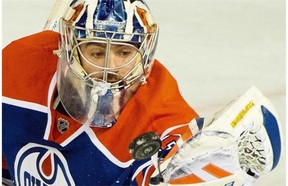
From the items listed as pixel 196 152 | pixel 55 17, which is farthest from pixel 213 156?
pixel 55 17

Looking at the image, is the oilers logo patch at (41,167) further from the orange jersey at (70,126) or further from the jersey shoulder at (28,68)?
the jersey shoulder at (28,68)

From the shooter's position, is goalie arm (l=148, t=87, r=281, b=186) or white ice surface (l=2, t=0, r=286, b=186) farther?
white ice surface (l=2, t=0, r=286, b=186)

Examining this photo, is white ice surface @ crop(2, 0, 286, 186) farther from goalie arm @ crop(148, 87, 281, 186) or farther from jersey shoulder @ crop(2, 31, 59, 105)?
goalie arm @ crop(148, 87, 281, 186)

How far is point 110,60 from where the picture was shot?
91.5 inches

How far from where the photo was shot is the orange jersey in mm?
2387

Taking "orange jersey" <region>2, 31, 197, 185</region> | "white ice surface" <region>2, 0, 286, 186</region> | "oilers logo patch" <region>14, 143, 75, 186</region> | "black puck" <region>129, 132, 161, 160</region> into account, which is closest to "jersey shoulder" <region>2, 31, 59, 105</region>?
"orange jersey" <region>2, 31, 197, 185</region>

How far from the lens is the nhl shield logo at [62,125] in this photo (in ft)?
8.19

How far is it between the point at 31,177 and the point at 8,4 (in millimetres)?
1439

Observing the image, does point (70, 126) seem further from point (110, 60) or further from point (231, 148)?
point (231, 148)

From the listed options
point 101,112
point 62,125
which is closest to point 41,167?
point 62,125

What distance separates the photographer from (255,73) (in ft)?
11.7

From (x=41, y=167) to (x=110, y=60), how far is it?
402 mm

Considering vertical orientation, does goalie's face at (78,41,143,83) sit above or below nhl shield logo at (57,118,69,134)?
above

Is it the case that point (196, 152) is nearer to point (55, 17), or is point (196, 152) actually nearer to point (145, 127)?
point (145, 127)
